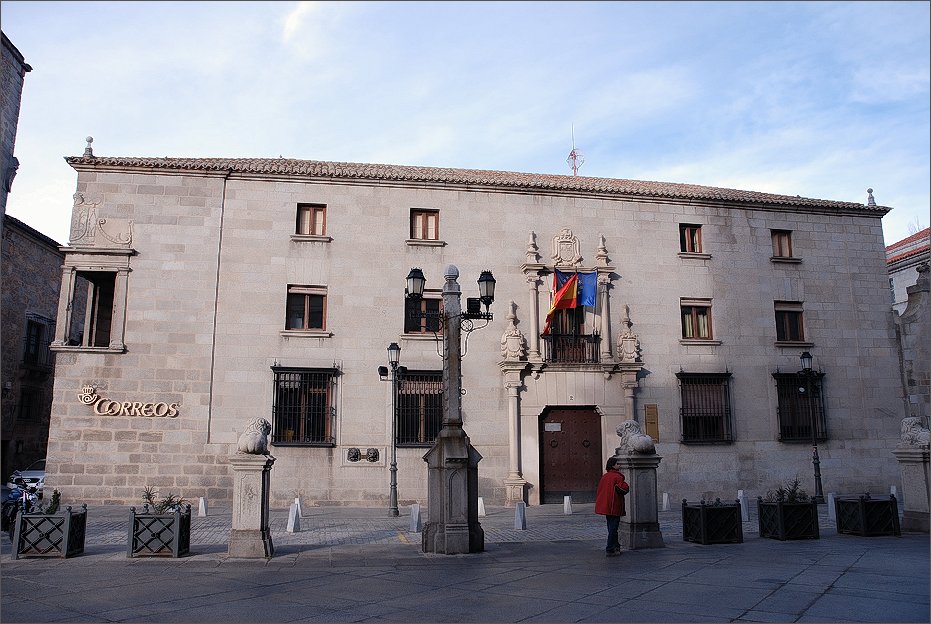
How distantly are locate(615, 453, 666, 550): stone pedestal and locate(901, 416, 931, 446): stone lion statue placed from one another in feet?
18.9

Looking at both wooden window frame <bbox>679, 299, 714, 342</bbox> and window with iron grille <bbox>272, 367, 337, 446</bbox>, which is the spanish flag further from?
window with iron grille <bbox>272, 367, 337, 446</bbox>

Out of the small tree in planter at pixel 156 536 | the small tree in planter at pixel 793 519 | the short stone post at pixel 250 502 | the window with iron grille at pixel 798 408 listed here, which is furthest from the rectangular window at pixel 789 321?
the small tree in planter at pixel 156 536

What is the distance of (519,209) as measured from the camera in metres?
25.0

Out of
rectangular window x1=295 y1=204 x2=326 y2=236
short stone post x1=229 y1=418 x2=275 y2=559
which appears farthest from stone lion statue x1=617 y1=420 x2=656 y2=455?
rectangular window x1=295 y1=204 x2=326 y2=236

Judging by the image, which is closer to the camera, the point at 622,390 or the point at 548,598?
the point at 548,598

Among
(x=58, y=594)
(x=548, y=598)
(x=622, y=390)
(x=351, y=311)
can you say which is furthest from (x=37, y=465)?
(x=548, y=598)

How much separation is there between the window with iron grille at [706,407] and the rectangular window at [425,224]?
32.4ft

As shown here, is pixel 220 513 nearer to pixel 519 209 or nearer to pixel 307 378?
pixel 307 378

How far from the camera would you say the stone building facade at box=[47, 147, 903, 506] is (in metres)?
21.9

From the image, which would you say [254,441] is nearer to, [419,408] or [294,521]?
[294,521]

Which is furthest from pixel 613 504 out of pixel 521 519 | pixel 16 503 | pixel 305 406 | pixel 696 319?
pixel 696 319

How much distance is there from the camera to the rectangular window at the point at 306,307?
76.1 ft

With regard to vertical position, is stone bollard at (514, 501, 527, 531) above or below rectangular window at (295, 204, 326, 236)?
below

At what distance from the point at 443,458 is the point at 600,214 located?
1515 centimetres
